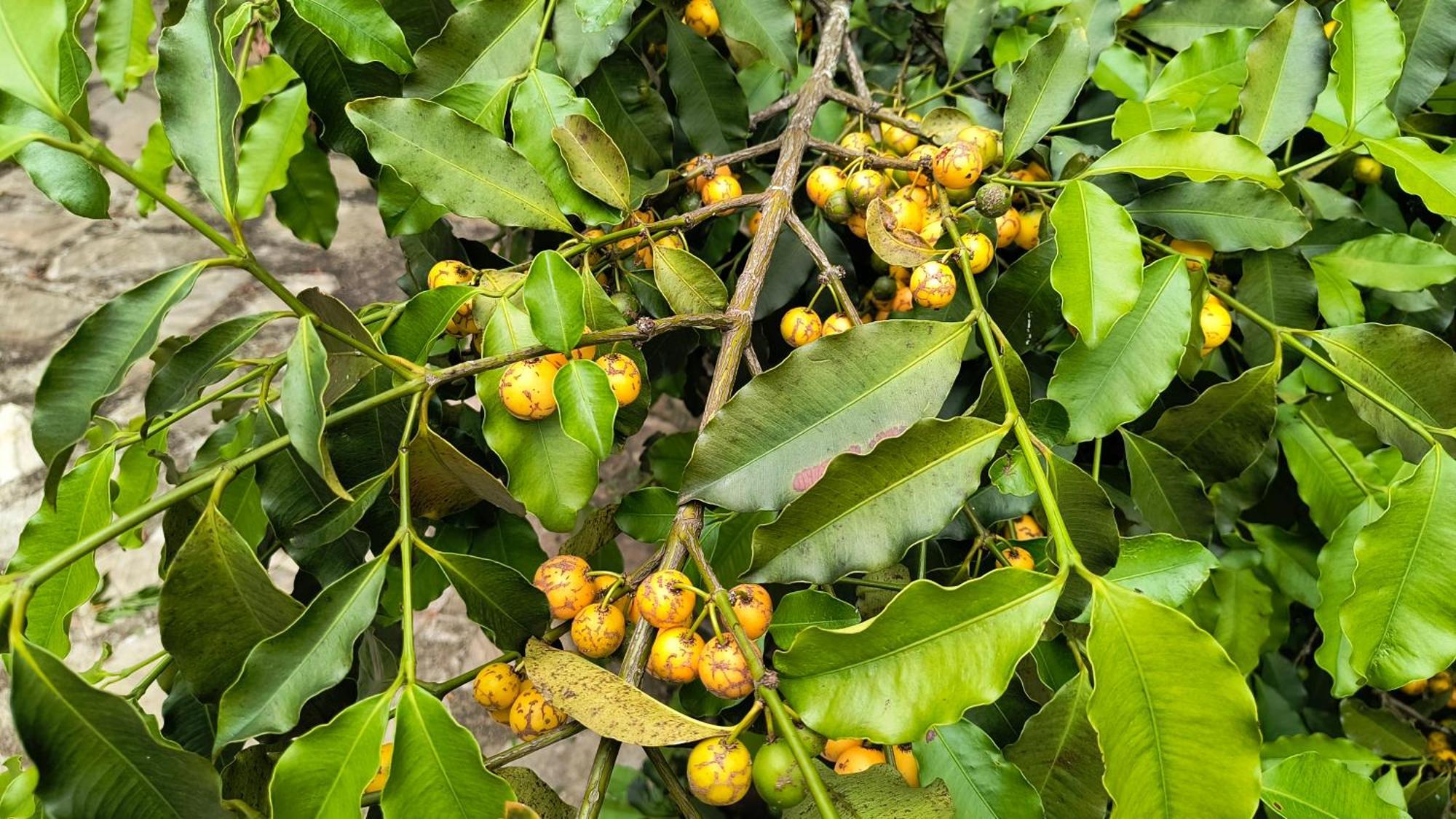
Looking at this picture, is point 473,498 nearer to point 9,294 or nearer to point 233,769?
point 233,769

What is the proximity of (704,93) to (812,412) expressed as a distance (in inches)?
17.5

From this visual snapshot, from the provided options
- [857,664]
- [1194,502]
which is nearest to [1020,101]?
[1194,502]

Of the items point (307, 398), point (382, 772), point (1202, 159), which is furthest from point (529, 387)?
point (1202, 159)

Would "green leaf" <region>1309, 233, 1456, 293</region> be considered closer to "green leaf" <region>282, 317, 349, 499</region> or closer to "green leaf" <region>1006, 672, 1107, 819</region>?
"green leaf" <region>1006, 672, 1107, 819</region>

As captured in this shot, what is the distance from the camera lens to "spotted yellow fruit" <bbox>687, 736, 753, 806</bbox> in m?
0.49

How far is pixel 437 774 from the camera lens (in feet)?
1.54

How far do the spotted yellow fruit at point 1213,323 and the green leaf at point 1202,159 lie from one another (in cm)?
11

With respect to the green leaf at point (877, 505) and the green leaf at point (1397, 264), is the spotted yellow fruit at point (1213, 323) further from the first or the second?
the green leaf at point (877, 505)

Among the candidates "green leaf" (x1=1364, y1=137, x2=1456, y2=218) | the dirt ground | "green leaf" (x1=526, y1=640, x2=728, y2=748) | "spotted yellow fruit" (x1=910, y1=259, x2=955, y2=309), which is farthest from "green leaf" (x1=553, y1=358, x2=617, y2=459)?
the dirt ground

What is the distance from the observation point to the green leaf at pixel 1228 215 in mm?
681

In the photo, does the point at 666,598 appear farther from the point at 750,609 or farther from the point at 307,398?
the point at 307,398

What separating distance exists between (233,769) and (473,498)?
0.22 meters

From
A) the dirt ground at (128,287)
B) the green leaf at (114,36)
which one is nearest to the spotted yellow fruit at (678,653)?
the green leaf at (114,36)

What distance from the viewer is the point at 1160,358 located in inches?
23.9
